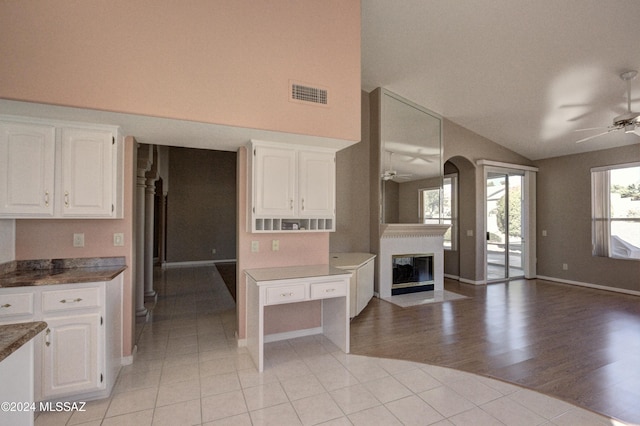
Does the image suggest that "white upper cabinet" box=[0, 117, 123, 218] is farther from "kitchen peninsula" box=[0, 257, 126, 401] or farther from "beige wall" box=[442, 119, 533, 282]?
"beige wall" box=[442, 119, 533, 282]

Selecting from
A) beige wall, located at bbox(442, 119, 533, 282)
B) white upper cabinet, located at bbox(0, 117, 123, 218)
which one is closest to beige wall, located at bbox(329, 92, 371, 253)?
beige wall, located at bbox(442, 119, 533, 282)

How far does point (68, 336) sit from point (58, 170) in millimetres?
1278

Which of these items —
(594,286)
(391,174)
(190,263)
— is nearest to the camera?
(391,174)

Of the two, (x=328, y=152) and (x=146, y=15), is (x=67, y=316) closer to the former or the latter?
(x=146, y=15)

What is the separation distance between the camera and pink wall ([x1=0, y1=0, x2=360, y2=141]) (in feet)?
6.70

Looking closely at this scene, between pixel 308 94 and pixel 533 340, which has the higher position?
pixel 308 94

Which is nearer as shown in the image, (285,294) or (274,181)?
(285,294)

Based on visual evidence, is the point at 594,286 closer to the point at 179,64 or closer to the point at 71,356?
the point at 179,64

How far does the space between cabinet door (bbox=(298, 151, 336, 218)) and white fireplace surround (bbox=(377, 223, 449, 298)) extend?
2.12 metres

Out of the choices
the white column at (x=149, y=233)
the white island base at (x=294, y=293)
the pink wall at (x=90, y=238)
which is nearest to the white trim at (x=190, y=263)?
the white column at (x=149, y=233)

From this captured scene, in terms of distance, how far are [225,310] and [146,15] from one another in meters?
3.72

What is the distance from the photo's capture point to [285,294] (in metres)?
2.78

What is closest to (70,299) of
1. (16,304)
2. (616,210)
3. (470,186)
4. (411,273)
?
(16,304)

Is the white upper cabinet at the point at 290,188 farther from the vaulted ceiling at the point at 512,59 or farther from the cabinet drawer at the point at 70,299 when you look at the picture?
the vaulted ceiling at the point at 512,59
